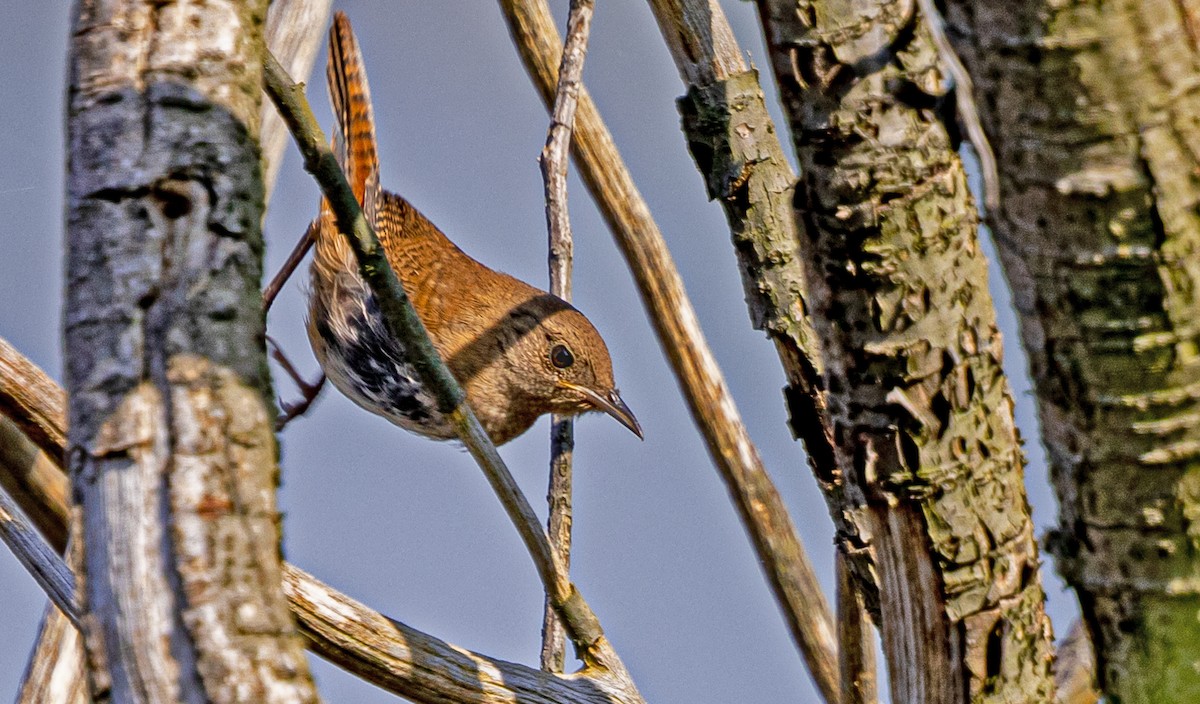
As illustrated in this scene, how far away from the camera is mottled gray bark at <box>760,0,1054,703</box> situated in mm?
1152

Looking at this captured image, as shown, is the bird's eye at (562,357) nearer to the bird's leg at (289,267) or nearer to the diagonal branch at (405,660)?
the bird's leg at (289,267)

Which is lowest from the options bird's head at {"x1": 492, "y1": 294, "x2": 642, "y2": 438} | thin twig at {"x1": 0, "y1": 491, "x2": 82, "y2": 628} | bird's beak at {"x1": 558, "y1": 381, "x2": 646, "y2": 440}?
thin twig at {"x1": 0, "y1": 491, "x2": 82, "y2": 628}

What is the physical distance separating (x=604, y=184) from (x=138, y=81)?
2.15 m

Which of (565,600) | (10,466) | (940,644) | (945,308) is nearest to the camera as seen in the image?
(945,308)

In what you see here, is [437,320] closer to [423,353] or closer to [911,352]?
[423,353]

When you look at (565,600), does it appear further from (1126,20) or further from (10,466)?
(1126,20)

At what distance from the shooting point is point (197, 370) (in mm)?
870

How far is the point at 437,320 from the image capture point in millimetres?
3861

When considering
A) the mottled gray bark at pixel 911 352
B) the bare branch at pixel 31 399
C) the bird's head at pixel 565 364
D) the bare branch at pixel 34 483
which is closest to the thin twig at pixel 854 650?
the mottled gray bark at pixel 911 352

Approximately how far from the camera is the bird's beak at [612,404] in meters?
3.61

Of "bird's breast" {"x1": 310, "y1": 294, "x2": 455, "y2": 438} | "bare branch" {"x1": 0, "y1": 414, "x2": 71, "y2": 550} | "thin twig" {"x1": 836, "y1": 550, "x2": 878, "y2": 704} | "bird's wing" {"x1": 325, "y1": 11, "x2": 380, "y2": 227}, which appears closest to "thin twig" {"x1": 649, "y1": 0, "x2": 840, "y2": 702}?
"thin twig" {"x1": 836, "y1": 550, "x2": 878, "y2": 704}

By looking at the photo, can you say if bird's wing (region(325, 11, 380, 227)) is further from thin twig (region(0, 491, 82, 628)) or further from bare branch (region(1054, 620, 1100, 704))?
bare branch (region(1054, 620, 1100, 704))

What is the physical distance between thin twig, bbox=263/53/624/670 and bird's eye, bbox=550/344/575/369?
152 centimetres

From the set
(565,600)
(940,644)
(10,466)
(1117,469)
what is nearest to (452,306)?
(10,466)
